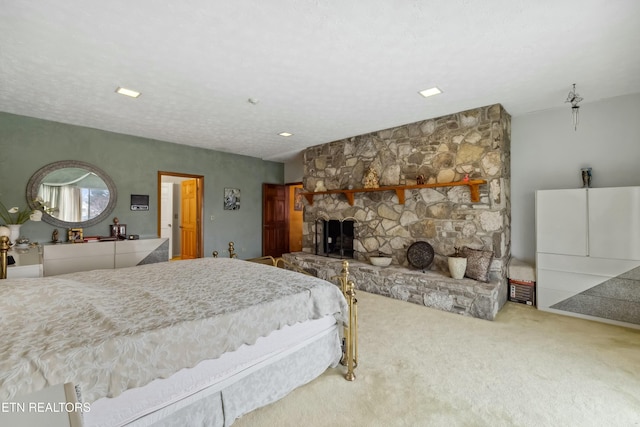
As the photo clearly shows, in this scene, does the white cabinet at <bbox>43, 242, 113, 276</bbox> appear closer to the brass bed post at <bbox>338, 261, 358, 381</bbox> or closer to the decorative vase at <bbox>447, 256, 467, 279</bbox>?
the brass bed post at <bbox>338, 261, 358, 381</bbox>

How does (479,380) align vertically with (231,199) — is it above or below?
below

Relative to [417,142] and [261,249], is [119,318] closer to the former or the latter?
[417,142]

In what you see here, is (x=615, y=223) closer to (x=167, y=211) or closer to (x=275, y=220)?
(x=275, y=220)

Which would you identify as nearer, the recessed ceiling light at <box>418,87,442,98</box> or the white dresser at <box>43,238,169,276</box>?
the recessed ceiling light at <box>418,87,442,98</box>

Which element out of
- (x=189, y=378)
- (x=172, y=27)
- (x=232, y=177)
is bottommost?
(x=189, y=378)

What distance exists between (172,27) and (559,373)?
394 cm

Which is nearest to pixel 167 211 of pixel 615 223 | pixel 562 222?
pixel 562 222

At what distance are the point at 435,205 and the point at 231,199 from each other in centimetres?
427

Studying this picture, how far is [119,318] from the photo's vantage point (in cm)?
142

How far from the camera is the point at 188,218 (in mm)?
6832

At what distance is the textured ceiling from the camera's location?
6.21 feet

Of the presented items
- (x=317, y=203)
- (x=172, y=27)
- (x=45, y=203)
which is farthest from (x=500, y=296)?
(x=45, y=203)

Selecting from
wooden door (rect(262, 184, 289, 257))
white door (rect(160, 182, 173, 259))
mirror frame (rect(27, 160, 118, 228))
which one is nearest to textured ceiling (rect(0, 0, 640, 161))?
mirror frame (rect(27, 160, 118, 228))

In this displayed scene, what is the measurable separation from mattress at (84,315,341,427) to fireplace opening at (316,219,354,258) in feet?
10.5
